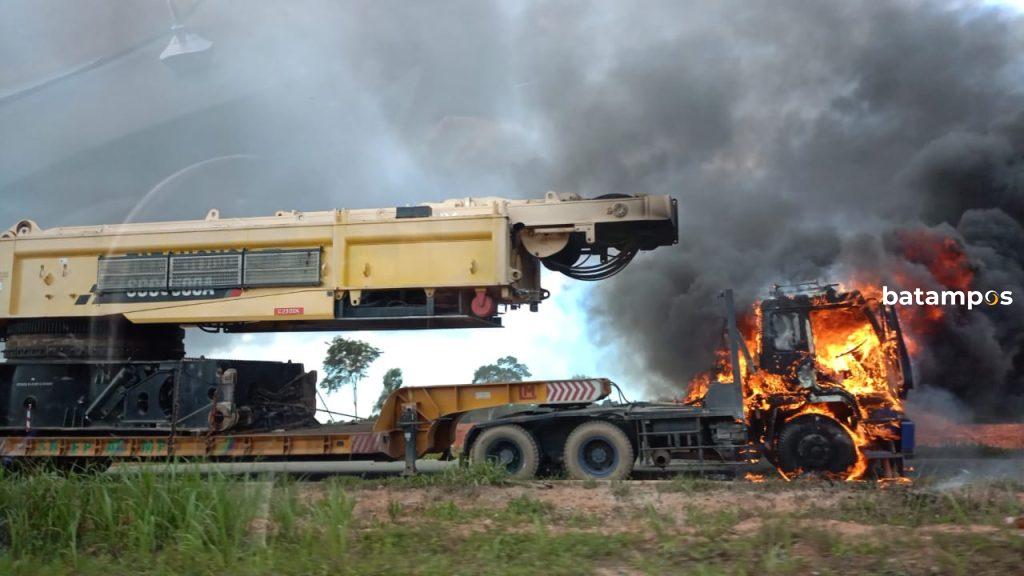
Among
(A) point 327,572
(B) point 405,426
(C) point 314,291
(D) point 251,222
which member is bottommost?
(A) point 327,572

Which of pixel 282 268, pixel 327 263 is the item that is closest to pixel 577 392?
pixel 327 263

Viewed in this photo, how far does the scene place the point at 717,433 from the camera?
9469 millimetres

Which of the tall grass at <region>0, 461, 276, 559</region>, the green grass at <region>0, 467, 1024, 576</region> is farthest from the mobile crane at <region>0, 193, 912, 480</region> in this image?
the tall grass at <region>0, 461, 276, 559</region>

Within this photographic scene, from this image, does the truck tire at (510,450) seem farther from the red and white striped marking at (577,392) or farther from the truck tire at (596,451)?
the red and white striped marking at (577,392)

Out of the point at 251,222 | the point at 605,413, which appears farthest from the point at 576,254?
the point at 251,222

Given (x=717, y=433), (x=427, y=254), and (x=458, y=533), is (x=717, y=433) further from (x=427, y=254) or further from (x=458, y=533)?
(x=458, y=533)

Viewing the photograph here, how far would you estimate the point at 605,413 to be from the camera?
9.66 metres

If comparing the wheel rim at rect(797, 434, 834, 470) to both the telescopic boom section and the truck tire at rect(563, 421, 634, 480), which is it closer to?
the truck tire at rect(563, 421, 634, 480)

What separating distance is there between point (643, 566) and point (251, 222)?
7.36 metres

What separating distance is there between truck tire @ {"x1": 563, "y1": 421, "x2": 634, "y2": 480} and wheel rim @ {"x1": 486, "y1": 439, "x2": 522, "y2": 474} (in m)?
0.64

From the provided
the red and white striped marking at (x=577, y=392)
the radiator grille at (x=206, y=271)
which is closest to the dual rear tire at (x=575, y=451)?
the red and white striped marking at (x=577, y=392)

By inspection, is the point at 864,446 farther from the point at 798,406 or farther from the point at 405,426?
the point at 405,426

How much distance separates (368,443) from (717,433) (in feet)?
14.9

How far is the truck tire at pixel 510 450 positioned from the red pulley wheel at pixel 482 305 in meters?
1.58
